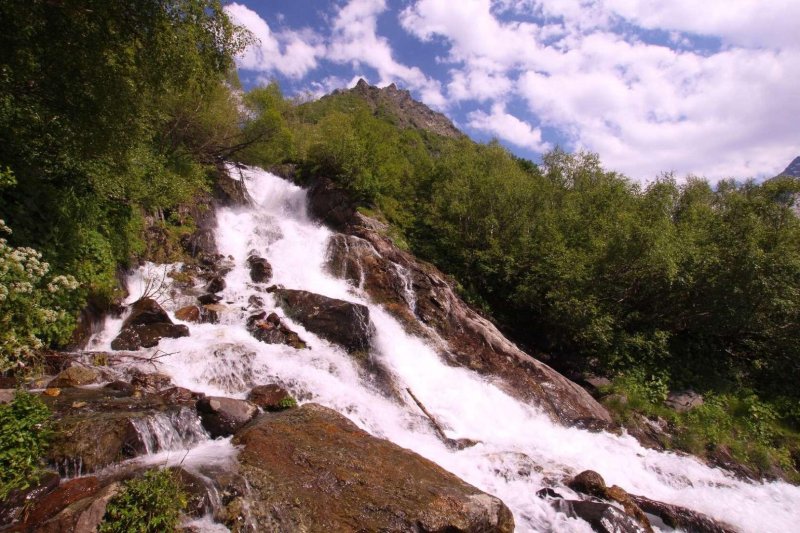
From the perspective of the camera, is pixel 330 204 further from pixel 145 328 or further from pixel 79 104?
pixel 79 104

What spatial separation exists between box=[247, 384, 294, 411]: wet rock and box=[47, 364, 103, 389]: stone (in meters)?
3.49

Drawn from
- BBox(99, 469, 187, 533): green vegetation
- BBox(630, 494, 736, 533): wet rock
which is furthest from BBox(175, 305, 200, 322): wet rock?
BBox(630, 494, 736, 533): wet rock

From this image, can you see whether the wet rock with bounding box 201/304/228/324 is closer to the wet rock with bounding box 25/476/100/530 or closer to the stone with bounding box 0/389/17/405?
the stone with bounding box 0/389/17/405

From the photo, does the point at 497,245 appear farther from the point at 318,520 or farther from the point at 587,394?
the point at 318,520

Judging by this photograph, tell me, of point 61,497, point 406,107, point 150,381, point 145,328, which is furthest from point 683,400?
point 406,107

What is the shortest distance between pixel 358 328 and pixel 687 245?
1579 centimetres

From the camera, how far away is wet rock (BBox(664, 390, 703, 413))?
16984 millimetres

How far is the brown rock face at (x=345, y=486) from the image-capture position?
6191 mm

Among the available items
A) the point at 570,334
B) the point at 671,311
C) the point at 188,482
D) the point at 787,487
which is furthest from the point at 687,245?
the point at 188,482

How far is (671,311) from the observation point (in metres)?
19.8

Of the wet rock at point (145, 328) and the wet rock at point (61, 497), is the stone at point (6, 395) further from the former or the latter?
the wet rock at point (145, 328)

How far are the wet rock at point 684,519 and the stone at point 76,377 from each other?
13792 mm

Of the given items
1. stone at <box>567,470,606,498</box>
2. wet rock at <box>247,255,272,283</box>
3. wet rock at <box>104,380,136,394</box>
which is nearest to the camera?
wet rock at <box>104,380,136,394</box>

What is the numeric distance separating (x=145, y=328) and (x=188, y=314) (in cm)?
178
